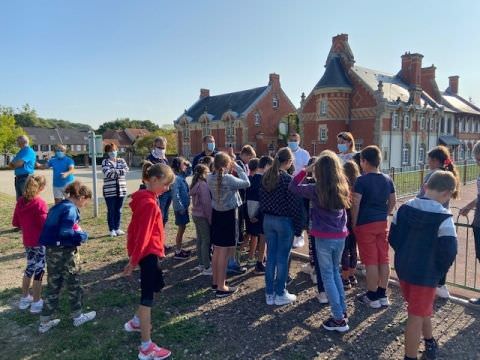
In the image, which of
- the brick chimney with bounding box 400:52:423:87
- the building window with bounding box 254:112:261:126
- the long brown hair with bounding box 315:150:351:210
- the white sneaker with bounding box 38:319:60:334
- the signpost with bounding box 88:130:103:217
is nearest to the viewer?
the long brown hair with bounding box 315:150:351:210

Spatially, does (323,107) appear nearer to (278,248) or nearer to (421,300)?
(278,248)

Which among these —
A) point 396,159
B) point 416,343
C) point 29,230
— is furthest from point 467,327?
point 396,159

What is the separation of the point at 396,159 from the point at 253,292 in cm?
3648

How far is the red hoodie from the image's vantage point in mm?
3650

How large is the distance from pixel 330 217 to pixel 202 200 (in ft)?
7.53

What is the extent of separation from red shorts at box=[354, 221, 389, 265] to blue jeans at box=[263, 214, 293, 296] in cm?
91

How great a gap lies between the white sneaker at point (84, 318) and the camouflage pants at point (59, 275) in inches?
3.3

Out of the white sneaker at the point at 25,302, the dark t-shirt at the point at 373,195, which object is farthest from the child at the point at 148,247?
the dark t-shirt at the point at 373,195

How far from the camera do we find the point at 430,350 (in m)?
3.62

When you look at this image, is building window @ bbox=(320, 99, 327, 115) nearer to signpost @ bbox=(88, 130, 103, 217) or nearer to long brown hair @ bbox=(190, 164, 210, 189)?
signpost @ bbox=(88, 130, 103, 217)

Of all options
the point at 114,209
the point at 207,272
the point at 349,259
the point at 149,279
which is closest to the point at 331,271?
the point at 349,259

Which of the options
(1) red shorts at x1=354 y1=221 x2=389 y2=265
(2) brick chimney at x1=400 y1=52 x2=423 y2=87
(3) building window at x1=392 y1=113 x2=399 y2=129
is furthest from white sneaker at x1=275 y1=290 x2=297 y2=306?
(2) brick chimney at x1=400 y1=52 x2=423 y2=87

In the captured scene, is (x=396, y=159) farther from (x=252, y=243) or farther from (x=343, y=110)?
(x=252, y=243)

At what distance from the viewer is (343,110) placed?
3653 cm
